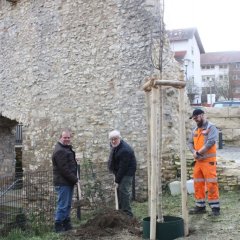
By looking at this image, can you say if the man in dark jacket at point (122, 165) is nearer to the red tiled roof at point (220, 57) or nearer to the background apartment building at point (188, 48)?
the background apartment building at point (188, 48)

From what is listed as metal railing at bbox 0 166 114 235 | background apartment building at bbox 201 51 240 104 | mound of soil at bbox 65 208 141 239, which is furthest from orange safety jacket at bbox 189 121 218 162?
background apartment building at bbox 201 51 240 104

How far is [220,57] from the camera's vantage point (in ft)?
186

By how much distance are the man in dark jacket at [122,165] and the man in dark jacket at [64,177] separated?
718 millimetres

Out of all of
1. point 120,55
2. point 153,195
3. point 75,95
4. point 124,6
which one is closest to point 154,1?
point 124,6

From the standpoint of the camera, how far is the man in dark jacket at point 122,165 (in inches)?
266

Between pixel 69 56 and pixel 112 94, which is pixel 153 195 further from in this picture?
pixel 69 56

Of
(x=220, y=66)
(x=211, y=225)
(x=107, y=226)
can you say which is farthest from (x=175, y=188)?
(x=220, y=66)

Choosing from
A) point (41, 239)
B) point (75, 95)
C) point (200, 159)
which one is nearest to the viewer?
point (41, 239)

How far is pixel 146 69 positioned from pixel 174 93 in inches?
34.3

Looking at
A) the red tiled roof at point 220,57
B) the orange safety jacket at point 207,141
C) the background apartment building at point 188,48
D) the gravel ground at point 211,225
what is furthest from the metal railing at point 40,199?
the red tiled roof at point 220,57

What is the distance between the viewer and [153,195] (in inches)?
201

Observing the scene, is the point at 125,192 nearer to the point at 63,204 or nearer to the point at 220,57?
the point at 63,204

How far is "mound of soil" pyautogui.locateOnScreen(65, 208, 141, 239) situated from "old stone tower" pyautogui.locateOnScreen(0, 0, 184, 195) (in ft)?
8.76

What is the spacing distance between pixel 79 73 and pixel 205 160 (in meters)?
4.46
